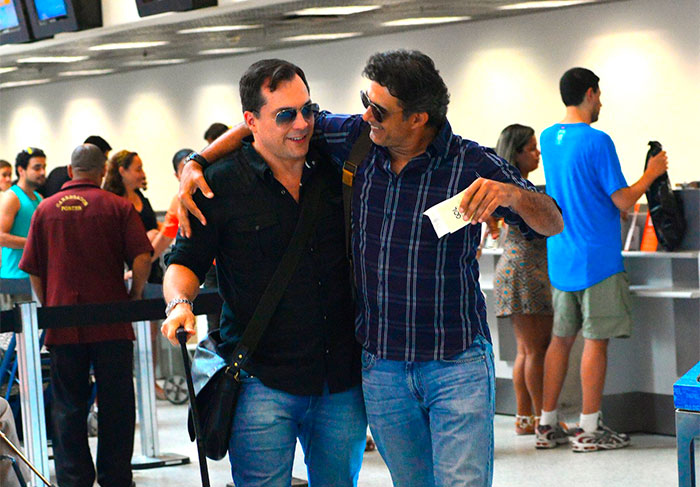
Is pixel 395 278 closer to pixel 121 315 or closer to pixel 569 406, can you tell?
pixel 121 315

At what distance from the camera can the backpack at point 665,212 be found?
526 cm

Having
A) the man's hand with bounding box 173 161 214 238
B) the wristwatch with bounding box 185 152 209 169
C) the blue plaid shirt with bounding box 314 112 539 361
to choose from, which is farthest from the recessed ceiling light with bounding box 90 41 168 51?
the blue plaid shirt with bounding box 314 112 539 361

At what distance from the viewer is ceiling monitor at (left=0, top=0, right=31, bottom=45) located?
7.65 metres

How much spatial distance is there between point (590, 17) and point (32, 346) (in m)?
5.24

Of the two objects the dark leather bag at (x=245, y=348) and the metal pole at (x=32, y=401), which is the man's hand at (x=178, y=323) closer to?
the dark leather bag at (x=245, y=348)

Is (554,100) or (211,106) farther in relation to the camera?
(211,106)

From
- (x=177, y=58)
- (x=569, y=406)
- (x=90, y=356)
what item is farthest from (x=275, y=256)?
(x=177, y=58)

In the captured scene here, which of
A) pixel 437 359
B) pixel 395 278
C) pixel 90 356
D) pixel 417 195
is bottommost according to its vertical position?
pixel 90 356

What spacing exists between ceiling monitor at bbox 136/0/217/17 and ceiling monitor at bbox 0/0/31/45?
52.9 inches

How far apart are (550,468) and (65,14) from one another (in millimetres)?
4260

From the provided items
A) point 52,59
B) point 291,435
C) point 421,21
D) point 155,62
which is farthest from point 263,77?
point 155,62

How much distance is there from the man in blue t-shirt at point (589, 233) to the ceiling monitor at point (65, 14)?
3.29 m

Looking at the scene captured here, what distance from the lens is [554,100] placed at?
8477 mm

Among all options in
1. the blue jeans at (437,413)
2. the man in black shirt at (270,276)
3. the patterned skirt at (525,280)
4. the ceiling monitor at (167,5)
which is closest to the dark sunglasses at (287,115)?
the man in black shirt at (270,276)
